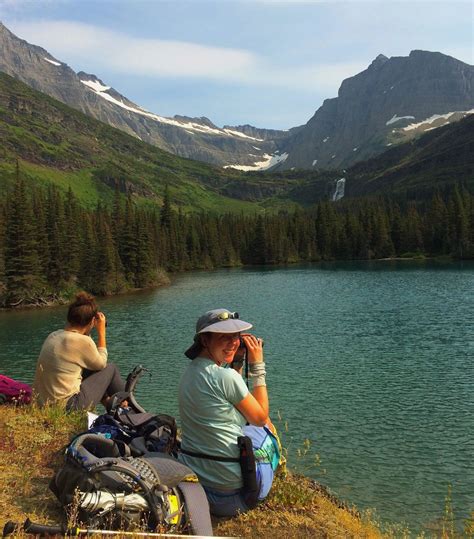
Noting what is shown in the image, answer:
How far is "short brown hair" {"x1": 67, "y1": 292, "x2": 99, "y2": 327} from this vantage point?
10562 millimetres

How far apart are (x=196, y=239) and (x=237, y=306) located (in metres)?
101

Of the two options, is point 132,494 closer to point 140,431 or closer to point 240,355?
point 140,431

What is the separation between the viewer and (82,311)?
10562mm

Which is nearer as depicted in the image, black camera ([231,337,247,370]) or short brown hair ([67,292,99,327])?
black camera ([231,337,247,370])

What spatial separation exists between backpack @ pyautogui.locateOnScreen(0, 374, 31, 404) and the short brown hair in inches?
110

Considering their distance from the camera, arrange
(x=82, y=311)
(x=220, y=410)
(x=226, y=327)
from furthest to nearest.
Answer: (x=82, y=311) → (x=220, y=410) → (x=226, y=327)

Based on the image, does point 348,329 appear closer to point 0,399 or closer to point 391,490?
point 391,490

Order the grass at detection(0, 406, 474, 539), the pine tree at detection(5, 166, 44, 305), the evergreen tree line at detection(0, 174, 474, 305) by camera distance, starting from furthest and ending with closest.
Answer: the evergreen tree line at detection(0, 174, 474, 305) < the pine tree at detection(5, 166, 44, 305) < the grass at detection(0, 406, 474, 539)

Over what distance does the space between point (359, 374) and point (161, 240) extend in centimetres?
11685

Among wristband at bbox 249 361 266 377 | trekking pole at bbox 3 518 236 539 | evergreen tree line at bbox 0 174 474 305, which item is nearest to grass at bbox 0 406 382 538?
trekking pole at bbox 3 518 236 539

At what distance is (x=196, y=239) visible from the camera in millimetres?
155000

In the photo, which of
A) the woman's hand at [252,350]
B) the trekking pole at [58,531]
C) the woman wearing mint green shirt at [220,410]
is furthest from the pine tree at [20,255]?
the trekking pole at [58,531]

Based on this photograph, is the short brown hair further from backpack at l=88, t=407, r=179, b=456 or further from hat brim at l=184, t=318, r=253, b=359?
hat brim at l=184, t=318, r=253, b=359

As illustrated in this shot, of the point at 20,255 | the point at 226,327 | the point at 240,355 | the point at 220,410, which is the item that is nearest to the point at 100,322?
the point at 240,355
